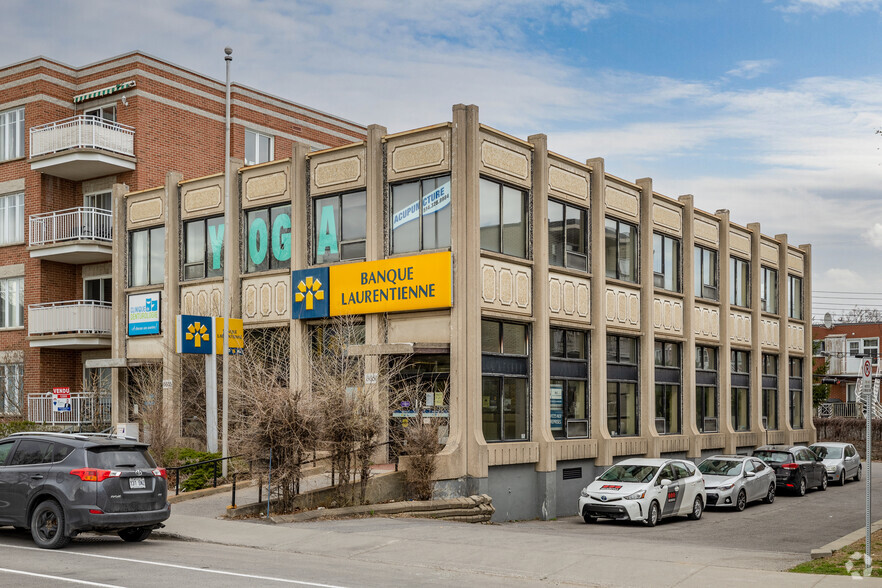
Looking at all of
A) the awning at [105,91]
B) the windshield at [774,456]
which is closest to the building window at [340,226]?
the awning at [105,91]

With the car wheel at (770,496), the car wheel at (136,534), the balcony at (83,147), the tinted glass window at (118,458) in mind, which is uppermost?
the balcony at (83,147)

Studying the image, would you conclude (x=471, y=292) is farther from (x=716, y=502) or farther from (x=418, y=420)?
(x=716, y=502)

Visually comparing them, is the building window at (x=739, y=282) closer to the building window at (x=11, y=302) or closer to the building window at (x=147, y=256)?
the building window at (x=147, y=256)

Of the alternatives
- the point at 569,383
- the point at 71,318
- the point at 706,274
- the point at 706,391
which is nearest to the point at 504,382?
the point at 569,383

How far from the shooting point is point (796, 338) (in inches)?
1622

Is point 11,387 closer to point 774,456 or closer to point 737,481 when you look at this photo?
point 737,481

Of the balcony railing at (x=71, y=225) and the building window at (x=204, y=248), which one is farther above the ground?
the balcony railing at (x=71, y=225)

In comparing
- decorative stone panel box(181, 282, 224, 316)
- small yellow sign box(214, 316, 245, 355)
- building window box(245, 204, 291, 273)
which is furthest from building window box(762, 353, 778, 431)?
decorative stone panel box(181, 282, 224, 316)

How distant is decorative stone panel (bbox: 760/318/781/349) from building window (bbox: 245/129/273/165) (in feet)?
67.2

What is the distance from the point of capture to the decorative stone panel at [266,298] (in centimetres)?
2633

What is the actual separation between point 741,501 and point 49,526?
1797cm

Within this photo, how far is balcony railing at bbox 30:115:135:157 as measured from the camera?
31.5m

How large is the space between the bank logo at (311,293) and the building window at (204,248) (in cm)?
372

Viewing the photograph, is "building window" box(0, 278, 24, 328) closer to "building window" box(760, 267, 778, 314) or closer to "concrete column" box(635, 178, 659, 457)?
"concrete column" box(635, 178, 659, 457)
